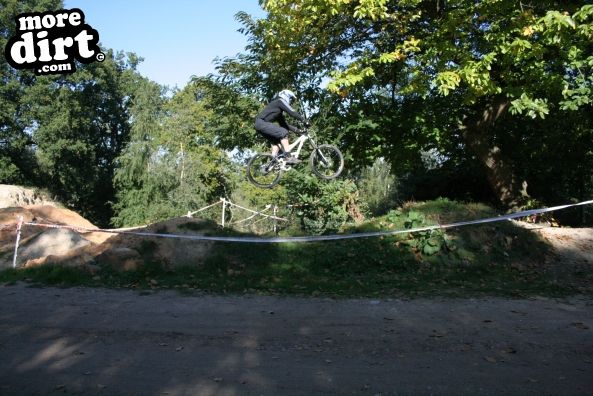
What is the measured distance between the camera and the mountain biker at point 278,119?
9688mm

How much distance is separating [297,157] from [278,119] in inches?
38.5

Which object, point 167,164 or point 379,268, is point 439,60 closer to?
point 379,268

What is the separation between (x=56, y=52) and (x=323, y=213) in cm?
967

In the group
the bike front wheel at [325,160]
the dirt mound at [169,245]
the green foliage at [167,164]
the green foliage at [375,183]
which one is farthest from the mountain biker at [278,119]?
the green foliage at [167,164]

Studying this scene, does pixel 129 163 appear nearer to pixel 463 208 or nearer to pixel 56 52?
pixel 56 52

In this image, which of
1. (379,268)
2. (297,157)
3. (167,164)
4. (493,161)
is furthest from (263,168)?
(167,164)

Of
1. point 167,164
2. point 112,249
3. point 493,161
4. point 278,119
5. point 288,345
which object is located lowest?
point 288,345

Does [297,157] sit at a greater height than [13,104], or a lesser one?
lesser

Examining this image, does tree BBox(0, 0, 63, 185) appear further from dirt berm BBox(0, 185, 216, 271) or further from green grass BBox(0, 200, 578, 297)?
green grass BBox(0, 200, 578, 297)

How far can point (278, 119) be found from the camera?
1029cm

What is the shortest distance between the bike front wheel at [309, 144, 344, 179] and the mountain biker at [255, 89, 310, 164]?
65 centimetres

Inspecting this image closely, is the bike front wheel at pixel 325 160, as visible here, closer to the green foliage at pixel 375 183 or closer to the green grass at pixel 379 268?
the green grass at pixel 379 268

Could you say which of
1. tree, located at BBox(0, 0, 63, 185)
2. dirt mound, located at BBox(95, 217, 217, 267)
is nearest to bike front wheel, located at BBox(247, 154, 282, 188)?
dirt mound, located at BBox(95, 217, 217, 267)

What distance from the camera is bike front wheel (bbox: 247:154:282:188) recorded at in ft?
34.6
